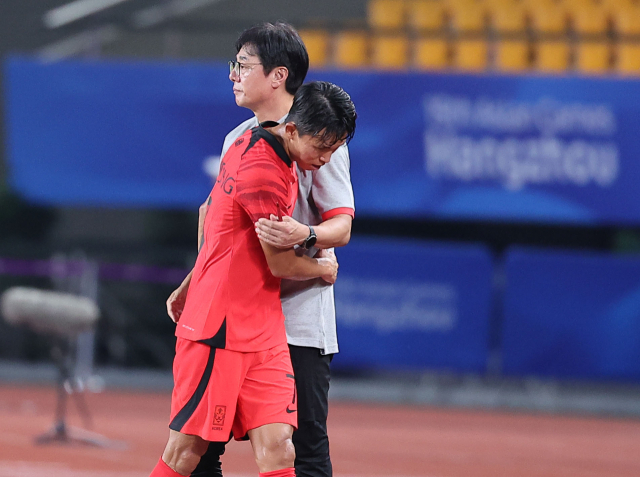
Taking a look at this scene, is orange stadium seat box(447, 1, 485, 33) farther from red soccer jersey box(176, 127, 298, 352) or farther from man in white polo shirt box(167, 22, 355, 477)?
red soccer jersey box(176, 127, 298, 352)

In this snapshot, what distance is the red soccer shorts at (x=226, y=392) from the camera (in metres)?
2.98

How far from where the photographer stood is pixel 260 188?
2934 mm

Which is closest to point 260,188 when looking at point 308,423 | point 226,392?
point 226,392

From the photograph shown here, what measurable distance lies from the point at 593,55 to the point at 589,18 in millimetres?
764

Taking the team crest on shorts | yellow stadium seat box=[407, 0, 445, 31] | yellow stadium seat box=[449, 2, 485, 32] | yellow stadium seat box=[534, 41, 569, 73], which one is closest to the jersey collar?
the team crest on shorts

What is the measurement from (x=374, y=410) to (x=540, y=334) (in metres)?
1.98

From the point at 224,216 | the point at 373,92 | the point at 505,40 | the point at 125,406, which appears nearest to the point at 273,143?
A: the point at 224,216

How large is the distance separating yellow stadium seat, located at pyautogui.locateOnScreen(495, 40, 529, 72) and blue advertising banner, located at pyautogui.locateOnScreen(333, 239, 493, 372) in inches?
86.7

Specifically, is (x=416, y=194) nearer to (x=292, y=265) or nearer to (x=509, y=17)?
(x=509, y=17)

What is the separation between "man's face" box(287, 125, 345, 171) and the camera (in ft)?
9.76

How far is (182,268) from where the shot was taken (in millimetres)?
10062

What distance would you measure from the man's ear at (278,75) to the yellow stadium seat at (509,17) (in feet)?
27.5

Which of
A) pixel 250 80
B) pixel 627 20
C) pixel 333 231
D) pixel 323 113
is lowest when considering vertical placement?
pixel 333 231

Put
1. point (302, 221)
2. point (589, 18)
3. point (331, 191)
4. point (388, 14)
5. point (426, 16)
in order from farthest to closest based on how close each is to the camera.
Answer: point (388, 14)
point (426, 16)
point (589, 18)
point (302, 221)
point (331, 191)
